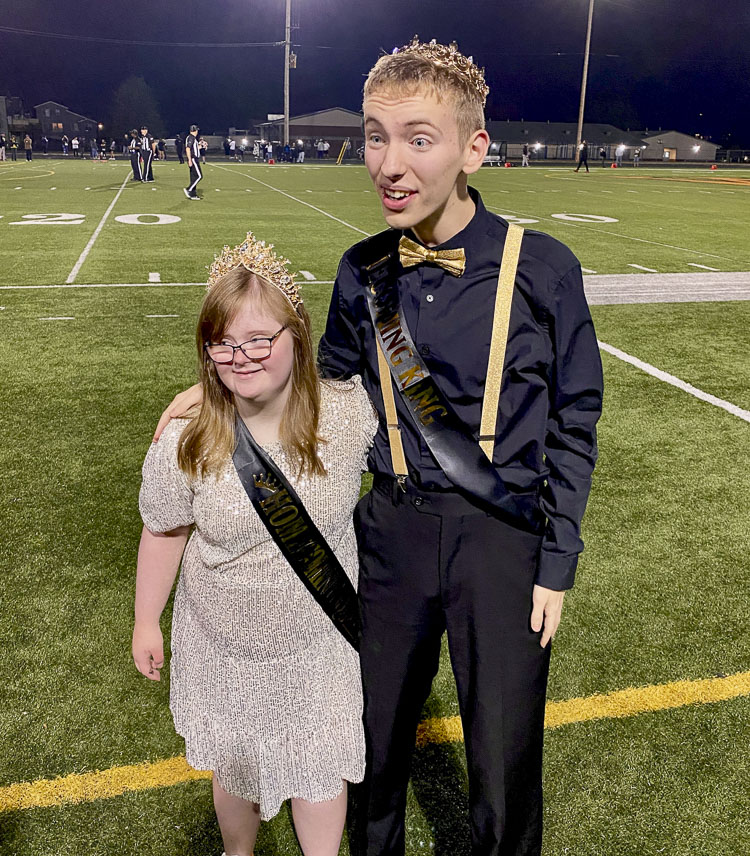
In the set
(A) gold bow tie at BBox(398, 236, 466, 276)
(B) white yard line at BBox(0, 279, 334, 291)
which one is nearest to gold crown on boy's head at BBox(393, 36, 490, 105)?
(A) gold bow tie at BBox(398, 236, 466, 276)

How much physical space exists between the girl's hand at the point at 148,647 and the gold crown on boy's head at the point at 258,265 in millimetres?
890

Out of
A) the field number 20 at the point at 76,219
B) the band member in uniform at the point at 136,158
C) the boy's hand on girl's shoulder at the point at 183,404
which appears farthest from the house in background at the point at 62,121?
the boy's hand on girl's shoulder at the point at 183,404

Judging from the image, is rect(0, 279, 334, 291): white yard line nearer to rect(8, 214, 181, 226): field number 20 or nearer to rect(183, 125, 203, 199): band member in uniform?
rect(8, 214, 181, 226): field number 20

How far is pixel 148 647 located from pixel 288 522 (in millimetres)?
580

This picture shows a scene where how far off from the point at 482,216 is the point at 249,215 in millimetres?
16925

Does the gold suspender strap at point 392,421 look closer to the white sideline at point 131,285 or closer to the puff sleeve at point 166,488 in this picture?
the puff sleeve at point 166,488

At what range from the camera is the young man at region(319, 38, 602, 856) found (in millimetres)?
1735

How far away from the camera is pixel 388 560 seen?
1.92 metres

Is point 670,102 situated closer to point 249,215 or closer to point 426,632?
point 249,215

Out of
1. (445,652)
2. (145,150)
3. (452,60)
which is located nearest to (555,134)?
(145,150)

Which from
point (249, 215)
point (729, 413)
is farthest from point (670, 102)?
point (729, 413)

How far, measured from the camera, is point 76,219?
1670cm

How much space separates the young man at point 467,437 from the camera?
174cm

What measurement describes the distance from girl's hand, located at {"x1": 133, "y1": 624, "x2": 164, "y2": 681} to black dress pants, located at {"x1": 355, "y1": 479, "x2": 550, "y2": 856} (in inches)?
21.0
